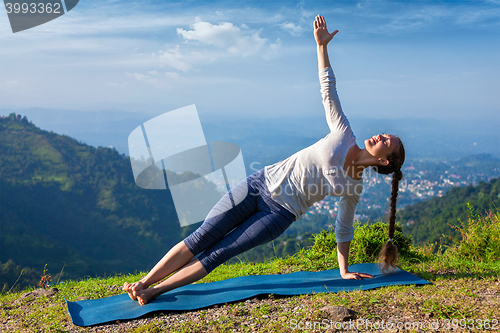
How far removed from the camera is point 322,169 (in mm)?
2846

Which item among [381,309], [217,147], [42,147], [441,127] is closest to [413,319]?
[381,309]

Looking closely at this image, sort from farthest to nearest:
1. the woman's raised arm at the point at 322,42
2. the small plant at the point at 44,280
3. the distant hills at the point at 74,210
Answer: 1. the distant hills at the point at 74,210
2. the small plant at the point at 44,280
3. the woman's raised arm at the point at 322,42

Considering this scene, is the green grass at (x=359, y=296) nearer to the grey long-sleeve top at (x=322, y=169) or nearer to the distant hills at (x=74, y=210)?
the grey long-sleeve top at (x=322, y=169)

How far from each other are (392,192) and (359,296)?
1.12 m

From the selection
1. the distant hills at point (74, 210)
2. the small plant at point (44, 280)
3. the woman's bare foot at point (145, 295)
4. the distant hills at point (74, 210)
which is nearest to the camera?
the woman's bare foot at point (145, 295)

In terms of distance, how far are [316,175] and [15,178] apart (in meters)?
51.9

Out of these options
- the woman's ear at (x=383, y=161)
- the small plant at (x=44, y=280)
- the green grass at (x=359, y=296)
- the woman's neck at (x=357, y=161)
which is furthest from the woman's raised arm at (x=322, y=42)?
the small plant at (x=44, y=280)

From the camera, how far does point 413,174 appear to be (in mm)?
49969

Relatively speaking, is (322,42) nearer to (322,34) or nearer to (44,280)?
(322,34)

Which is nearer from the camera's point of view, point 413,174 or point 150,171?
point 150,171

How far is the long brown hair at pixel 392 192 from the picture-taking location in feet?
Result: 9.68

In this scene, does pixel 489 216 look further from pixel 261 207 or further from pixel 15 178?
pixel 15 178

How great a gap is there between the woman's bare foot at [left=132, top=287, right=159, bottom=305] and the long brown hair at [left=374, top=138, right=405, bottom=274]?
2169mm

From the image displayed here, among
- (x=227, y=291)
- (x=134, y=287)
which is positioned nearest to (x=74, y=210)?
(x=134, y=287)
